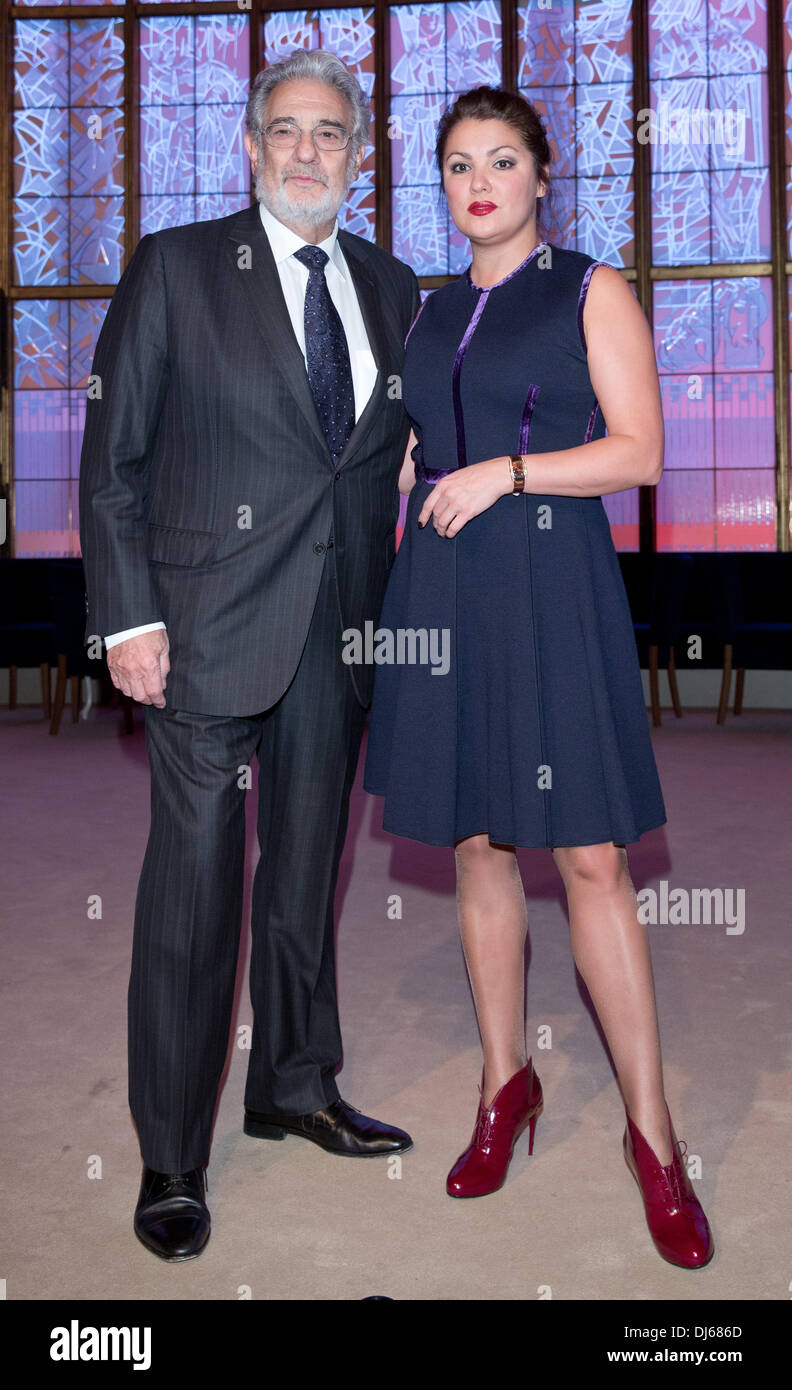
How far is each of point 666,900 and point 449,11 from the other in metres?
7.98

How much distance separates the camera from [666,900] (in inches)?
136

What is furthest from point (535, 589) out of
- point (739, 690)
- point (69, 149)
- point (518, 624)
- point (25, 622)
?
point (69, 149)

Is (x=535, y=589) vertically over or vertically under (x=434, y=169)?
under

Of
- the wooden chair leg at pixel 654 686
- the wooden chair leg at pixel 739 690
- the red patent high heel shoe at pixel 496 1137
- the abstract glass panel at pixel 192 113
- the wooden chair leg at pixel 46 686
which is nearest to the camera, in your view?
the red patent high heel shoe at pixel 496 1137

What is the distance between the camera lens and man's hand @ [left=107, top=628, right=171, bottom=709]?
68.5 inches

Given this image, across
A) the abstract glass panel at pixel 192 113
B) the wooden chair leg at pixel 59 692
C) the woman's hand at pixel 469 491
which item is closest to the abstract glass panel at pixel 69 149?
the abstract glass panel at pixel 192 113

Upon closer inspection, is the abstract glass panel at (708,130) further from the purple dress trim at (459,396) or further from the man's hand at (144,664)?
the man's hand at (144,664)

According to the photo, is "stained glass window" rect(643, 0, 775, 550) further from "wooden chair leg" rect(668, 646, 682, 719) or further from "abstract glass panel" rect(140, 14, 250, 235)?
"abstract glass panel" rect(140, 14, 250, 235)

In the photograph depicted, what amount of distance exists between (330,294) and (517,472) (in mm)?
448

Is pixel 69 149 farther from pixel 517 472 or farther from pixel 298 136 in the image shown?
pixel 517 472

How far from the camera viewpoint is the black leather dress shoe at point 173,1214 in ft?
5.40

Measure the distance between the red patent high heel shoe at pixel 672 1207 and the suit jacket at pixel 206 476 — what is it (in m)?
0.77

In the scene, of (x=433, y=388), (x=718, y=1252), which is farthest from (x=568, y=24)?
(x=718, y=1252)

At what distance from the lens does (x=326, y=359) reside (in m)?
1.83
